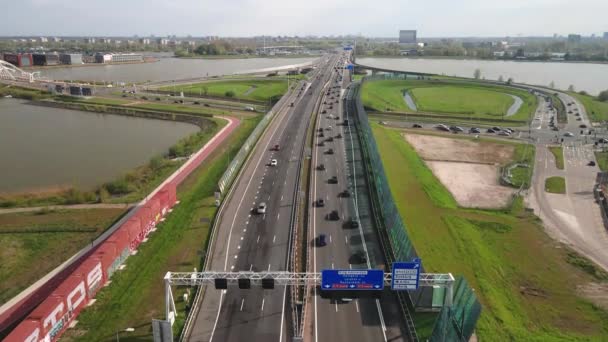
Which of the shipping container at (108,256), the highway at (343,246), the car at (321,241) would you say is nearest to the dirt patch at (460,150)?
the highway at (343,246)

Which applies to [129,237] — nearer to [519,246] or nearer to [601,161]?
[519,246]

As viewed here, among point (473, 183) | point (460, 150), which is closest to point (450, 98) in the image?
point (460, 150)

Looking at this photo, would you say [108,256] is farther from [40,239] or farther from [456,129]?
[456,129]

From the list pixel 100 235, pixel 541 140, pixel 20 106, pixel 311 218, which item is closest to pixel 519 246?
pixel 311 218

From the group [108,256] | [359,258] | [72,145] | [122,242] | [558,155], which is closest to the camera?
[108,256]

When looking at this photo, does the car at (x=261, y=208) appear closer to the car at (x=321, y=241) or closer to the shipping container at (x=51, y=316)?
the car at (x=321, y=241)

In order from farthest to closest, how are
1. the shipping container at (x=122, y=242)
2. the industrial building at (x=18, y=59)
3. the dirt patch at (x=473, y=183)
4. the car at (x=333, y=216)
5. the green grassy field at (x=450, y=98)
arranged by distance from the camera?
the industrial building at (x=18, y=59)
the green grassy field at (x=450, y=98)
the dirt patch at (x=473, y=183)
the car at (x=333, y=216)
the shipping container at (x=122, y=242)

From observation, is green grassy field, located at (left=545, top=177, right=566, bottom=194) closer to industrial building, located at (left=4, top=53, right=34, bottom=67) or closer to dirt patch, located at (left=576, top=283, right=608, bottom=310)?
dirt patch, located at (left=576, top=283, right=608, bottom=310)
